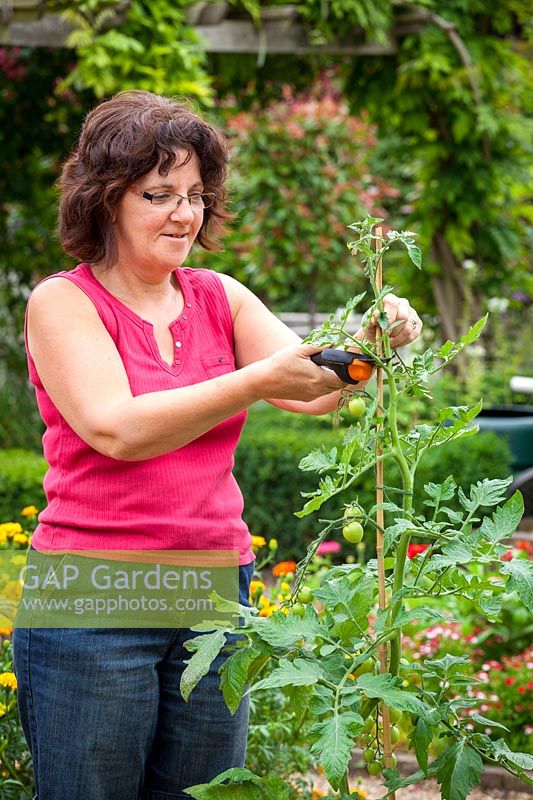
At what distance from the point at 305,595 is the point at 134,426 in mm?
355

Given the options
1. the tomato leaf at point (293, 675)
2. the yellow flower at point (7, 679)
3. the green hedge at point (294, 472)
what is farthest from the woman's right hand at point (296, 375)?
the green hedge at point (294, 472)

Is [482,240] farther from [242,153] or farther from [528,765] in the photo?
[528,765]

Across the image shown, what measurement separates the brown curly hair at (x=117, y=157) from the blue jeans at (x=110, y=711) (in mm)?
600

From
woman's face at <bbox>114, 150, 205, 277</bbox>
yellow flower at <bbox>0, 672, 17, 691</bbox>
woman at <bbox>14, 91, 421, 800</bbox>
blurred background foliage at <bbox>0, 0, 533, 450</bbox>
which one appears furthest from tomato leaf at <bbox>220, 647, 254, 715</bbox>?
A: blurred background foliage at <bbox>0, 0, 533, 450</bbox>

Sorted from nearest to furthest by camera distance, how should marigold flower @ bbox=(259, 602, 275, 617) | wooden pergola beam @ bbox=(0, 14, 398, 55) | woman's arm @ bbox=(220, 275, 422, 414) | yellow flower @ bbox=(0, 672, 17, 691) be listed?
woman's arm @ bbox=(220, 275, 422, 414) < yellow flower @ bbox=(0, 672, 17, 691) < marigold flower @ bbox=(259, 602, 275, 617) < wooden pergola beam @ bbox=(0, 14, 398, 55)

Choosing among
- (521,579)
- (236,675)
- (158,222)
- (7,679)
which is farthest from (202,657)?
(7,679)

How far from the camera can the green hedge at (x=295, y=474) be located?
4.77 m

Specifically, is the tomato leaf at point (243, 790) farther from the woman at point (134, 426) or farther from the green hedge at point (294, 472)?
the green hedge at point (294, 472)

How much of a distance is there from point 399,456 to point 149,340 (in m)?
0.45

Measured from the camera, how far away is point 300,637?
4.57 feet

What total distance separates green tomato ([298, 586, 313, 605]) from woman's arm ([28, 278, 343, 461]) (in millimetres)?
279

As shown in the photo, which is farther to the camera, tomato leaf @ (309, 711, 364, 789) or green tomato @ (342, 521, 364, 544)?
green tomato @ (342, 521, 364, 544)

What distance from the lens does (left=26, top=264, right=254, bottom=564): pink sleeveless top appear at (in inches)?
62.8

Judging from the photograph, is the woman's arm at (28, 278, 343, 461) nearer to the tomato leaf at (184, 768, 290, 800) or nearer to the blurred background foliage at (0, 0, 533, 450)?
the tomato leaf at (184, 768, 290, 800)
